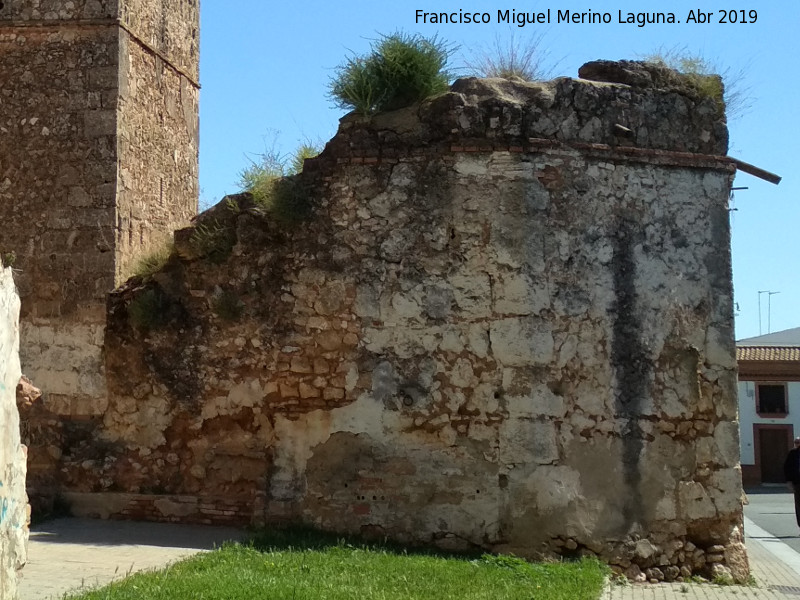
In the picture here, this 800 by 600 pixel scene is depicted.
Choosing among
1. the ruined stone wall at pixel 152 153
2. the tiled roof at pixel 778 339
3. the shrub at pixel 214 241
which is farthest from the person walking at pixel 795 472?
the tiled roof at pixel 778 339

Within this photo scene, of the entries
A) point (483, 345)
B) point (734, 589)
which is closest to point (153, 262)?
point (483, 345)

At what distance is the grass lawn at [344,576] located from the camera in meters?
5.45

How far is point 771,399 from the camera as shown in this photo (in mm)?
30672

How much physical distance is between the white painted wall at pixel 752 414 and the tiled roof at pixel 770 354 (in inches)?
41.0

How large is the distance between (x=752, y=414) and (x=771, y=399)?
0.77m

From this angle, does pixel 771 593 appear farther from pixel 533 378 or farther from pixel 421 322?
pixel 421 322

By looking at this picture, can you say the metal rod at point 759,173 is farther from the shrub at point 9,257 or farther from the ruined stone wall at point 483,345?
the shrub at point 9,257

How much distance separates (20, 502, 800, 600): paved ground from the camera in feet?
19.3

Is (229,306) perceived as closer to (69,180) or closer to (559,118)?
(69,180)

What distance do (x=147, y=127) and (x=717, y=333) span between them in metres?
5.34

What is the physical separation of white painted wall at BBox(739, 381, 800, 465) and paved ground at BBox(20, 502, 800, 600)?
22933 millimetres

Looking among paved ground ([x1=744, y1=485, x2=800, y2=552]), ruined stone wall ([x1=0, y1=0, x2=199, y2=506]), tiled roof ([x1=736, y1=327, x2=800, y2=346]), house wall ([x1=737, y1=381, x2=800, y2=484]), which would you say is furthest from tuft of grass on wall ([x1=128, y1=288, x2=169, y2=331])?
tiled roof ([x1=736, y1=327, x2=800, y2=346])

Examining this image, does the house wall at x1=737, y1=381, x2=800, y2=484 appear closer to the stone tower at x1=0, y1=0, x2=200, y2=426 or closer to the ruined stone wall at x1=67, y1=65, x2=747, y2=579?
the ruined stone wall at x1=67, y1=65, x2=747, y2=579

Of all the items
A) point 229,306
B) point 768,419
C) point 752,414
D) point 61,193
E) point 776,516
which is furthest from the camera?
point 752,414
